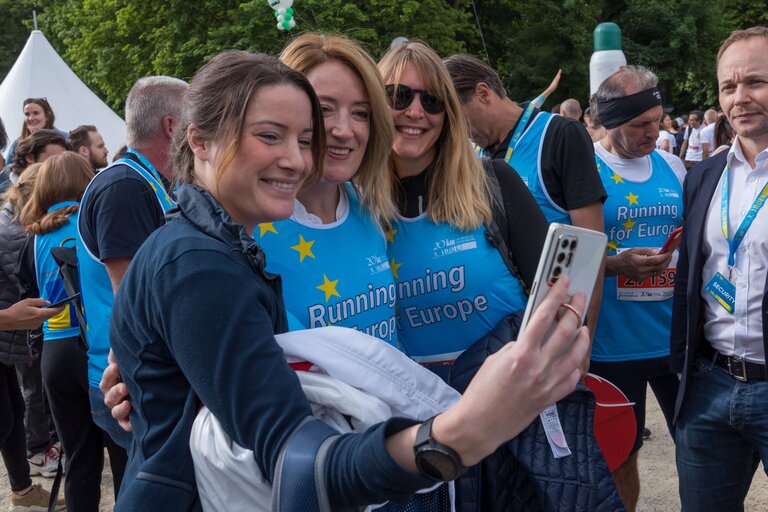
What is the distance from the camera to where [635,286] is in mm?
3762

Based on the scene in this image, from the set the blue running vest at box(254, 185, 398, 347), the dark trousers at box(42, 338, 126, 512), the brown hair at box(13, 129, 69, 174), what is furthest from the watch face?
the brown hair at box(13, 129, 69, 174)

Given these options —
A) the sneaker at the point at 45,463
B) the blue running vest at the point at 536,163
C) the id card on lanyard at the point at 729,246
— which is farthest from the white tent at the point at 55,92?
the id card on lanyard at the point at 729,246

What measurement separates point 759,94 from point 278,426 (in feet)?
7.29

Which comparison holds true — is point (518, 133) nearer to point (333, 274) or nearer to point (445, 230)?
point (445, 230)

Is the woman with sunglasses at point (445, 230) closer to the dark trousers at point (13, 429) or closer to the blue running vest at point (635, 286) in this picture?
the blue running vest at point (635, 286)

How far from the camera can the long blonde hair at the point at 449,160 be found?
243cm

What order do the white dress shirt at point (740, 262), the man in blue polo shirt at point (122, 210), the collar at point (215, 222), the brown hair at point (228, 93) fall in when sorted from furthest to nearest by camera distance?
the man in blue polo shirt at point (122, 210) → the white dress shirt at point (740, 262) → the brown hair at point (228, 93) → the collar at point (215, 222)

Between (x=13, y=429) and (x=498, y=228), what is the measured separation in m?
3.57

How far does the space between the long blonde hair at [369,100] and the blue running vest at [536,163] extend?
1126 mm

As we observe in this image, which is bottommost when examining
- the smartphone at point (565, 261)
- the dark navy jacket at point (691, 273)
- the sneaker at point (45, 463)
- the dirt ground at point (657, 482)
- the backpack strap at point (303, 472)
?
the dirt ground at point (657, 482)

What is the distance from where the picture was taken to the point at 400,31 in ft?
72.6

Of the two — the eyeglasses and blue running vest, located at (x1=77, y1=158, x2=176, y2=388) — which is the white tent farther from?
the eyeglasses

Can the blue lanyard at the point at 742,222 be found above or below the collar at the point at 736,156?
below

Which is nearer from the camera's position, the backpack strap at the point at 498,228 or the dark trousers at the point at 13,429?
the backpack strap at the point at 498,228
